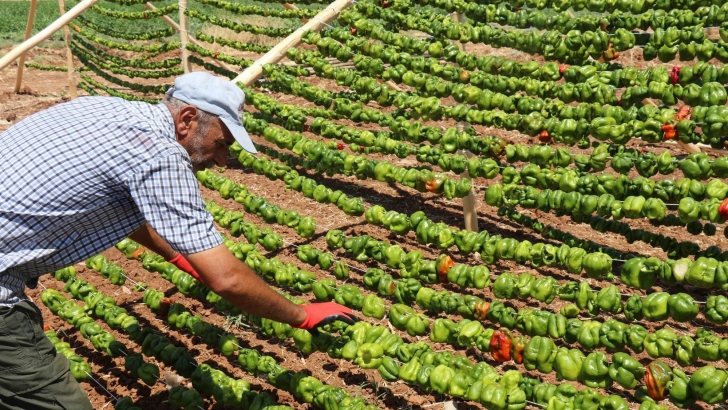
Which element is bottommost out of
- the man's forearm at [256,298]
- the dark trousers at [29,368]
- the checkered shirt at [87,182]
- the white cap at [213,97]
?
the dark trousers at [29,368]

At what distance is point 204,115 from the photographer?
3.18m

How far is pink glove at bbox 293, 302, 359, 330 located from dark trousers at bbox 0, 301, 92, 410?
1.12 meters

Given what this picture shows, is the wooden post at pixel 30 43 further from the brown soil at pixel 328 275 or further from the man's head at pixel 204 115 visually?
the man's head at pixel 204 115

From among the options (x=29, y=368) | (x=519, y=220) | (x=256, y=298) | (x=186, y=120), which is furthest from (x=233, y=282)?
(x=519, y=220)

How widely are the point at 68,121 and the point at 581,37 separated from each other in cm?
319

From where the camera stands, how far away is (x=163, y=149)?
2.91 meters

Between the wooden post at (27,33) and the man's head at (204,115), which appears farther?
the wooden post at (27,33)

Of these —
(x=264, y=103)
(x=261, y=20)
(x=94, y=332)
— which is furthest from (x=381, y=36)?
(x=261, y=20)

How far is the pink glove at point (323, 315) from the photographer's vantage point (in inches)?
136

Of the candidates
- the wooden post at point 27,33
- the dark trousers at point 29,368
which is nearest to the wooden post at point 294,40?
the dark trousers at point 29,368

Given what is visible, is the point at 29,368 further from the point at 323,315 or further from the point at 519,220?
the point at 519,220

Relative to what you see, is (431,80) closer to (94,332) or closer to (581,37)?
(581,37)

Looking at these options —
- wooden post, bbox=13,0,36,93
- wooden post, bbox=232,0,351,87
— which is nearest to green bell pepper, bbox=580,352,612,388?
wooden post, bbox=232,0,351,87

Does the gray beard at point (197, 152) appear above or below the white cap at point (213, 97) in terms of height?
below
